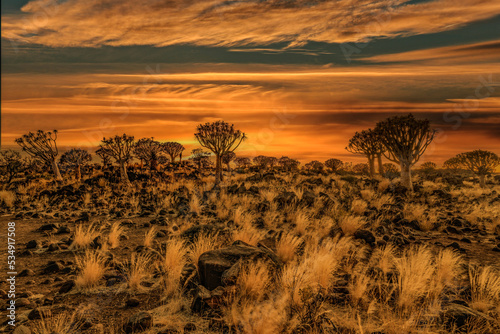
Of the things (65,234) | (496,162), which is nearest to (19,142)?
(65,234)

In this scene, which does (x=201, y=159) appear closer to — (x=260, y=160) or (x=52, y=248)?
(x=260, y=160)

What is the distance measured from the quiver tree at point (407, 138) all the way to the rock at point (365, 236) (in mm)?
12357

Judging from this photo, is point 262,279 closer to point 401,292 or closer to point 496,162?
point 401,292

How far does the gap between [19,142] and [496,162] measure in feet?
133

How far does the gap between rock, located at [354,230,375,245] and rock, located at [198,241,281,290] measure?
367cm

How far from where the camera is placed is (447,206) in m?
15.3

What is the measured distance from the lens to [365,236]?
8688mm

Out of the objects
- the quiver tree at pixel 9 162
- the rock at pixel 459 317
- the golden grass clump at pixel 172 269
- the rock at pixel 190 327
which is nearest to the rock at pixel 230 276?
the rock at pixel 190 327

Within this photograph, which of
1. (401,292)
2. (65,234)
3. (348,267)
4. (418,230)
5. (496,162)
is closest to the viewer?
(401,292)

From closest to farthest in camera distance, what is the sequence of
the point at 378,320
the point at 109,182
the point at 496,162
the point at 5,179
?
the point at 378,320 → the point at 109,182 → the point at 5,179 → the point at 496,162

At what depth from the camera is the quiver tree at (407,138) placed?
19.6m

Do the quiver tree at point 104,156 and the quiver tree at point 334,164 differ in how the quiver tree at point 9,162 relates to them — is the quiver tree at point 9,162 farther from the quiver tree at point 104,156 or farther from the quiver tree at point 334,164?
the quiver tree at point 334,164

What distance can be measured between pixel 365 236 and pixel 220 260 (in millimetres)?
4860

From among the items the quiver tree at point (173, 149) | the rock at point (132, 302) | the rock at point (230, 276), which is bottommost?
the rock at point (132, 302)
